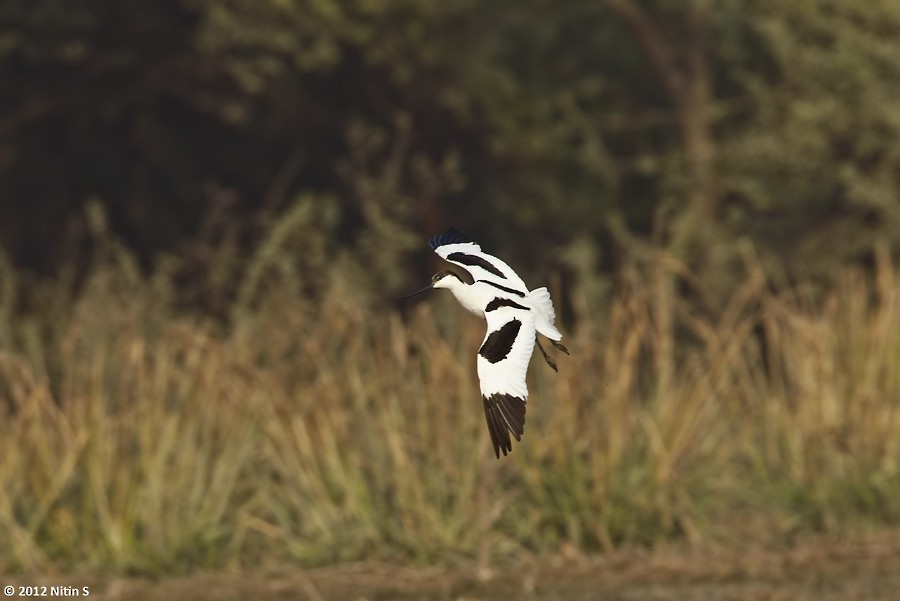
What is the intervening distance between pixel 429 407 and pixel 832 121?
848cm

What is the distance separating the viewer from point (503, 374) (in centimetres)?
430

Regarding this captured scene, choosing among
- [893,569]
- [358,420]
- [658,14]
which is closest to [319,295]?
[358,420]

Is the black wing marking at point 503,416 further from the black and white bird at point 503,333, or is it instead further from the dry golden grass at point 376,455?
the dry golden grass at point 376,455

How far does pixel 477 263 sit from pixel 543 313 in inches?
12.0

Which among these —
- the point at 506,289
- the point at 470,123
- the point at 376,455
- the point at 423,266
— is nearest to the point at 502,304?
the point at 506,289

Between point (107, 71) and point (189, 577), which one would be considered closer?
point (189, 577)

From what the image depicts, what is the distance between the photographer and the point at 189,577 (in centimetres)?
894

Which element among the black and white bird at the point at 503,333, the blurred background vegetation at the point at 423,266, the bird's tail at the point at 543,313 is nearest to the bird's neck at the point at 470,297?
the black and white bird at the point at 503,333

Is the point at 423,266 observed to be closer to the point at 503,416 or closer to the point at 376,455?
the point at 376,455

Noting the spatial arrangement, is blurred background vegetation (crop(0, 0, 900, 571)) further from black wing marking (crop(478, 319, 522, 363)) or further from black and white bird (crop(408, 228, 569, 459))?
black wing marking (crop(478, 319, 522, 363))

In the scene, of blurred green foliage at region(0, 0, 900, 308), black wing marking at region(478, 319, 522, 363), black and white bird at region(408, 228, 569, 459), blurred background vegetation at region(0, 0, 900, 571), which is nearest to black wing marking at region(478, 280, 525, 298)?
black and white bird at region(408, 228, 569, 459)

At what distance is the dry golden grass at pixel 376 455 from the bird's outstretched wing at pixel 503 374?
405 cm

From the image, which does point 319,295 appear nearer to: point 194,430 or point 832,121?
point 194,430

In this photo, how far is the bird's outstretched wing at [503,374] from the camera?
4.24 m
